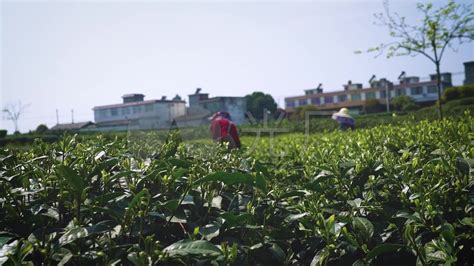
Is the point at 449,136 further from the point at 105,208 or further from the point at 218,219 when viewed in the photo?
the point at 105,208

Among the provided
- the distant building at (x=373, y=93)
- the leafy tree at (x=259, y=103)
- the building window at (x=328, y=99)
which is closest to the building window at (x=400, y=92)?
the distant building at (x=373, y=93)

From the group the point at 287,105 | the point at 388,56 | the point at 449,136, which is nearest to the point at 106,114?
the point at 287,105

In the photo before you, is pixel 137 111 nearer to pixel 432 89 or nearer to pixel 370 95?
pixel 370 95

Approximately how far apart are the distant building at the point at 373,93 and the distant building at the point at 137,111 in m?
20.2

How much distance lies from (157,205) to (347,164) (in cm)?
94

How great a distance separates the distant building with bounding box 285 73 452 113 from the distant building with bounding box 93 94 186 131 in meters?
20.2

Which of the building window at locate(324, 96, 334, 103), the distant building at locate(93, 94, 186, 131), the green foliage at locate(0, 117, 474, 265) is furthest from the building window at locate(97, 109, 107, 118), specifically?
the green foliage at locate(0, 117, 474, 265)

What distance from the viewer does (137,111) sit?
5925 cm

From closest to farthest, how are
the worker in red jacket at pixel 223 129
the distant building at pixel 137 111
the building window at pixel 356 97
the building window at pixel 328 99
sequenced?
the worker in red jacket at pixel 223 129
the distant building at pixel 137 111
the building window at pixel 356 97
the building window at pixel 328 99

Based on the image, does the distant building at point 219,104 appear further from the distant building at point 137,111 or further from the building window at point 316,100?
the building window at point 316,100

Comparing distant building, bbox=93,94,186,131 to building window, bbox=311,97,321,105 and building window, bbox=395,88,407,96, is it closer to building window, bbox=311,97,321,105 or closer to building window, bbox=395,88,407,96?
building window, bbox=311,97,321,105

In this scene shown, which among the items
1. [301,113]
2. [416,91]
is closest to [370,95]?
[416,91]

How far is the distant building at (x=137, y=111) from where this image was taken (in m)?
55.7

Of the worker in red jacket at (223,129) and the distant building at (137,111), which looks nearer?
the worker in red jacket at (223,129)
